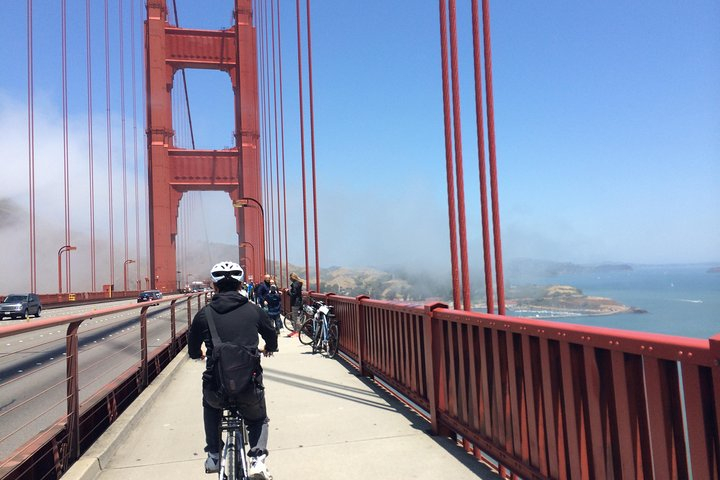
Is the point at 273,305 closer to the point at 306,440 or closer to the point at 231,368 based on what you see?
the point at 306,440

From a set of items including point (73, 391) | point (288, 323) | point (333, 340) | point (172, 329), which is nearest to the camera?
point (73, 391)

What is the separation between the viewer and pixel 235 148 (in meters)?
58.0

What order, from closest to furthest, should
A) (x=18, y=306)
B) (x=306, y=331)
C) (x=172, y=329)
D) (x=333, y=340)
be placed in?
(x=333, y=340) → (x=172, y=329) → (x=306, y=331) → (x=18, y=306)

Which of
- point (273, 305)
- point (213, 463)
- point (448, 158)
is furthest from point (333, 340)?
point (213, 463)

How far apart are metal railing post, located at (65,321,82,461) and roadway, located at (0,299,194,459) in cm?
6

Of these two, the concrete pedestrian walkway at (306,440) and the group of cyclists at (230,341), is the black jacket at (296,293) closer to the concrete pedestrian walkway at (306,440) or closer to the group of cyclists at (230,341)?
the concrete pedestrian walkway at (306,440)

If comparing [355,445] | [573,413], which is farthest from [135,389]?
[573,413]

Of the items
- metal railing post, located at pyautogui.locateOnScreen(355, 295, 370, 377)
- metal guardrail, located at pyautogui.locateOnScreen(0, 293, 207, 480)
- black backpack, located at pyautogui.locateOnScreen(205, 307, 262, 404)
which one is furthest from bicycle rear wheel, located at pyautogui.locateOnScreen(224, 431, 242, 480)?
metal railing post, located at pyautogui.locateOnScreen(355, 295, 370, 377)

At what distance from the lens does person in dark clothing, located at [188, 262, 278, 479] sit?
3248 millimetres

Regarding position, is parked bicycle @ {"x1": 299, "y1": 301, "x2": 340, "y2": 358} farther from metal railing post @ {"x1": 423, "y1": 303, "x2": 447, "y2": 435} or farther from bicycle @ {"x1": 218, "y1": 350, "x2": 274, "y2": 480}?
bicycle @ {"x1": 218, "y1": 350, "x2": 274, "y2": 480}

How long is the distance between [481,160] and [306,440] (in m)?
3.60

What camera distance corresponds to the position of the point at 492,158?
6.33 meters

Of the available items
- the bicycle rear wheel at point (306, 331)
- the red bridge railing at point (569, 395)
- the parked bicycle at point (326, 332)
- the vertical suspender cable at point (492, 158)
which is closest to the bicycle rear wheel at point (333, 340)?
the parked bicycle at point (326, 332)

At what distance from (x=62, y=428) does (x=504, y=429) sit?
331cm
